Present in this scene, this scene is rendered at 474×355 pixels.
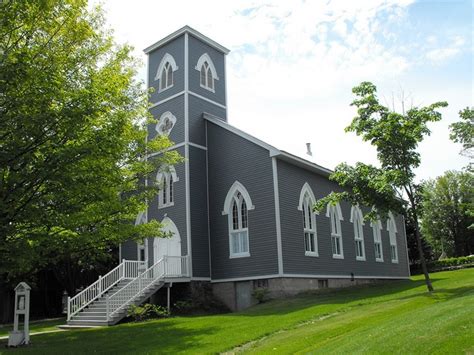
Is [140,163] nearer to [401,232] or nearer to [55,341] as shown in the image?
[55,341]

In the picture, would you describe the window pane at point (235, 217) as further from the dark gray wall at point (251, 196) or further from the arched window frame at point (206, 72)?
the arched window frame at point (206, 72)

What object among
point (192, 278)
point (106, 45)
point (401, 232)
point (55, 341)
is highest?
point (106, 45)

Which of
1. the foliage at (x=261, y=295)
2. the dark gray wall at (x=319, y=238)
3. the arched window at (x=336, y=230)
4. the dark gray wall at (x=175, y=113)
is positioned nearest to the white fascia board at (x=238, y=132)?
the dark gray wall at (x=319, y=238)

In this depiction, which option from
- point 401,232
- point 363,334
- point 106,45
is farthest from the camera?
point 401,232

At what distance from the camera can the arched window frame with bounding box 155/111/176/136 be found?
24.9 meters

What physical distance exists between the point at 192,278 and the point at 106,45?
11.1 meters


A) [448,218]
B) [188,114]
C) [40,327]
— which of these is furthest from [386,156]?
[448,218]

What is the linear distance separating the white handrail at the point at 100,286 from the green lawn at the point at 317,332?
3.79 m

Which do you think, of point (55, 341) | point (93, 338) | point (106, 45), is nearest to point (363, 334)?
point (93, 338)

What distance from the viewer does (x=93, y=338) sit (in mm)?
14453

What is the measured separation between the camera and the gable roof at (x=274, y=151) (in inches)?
847

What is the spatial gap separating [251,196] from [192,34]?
373 inches

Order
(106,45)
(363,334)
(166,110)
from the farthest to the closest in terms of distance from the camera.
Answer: (166,110), (106,45), (363,334)

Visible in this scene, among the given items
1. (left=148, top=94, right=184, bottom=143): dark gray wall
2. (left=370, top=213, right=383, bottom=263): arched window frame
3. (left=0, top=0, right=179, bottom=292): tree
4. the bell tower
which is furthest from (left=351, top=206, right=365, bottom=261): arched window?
(left=0, top=0, right=179, bottom=292): tree
